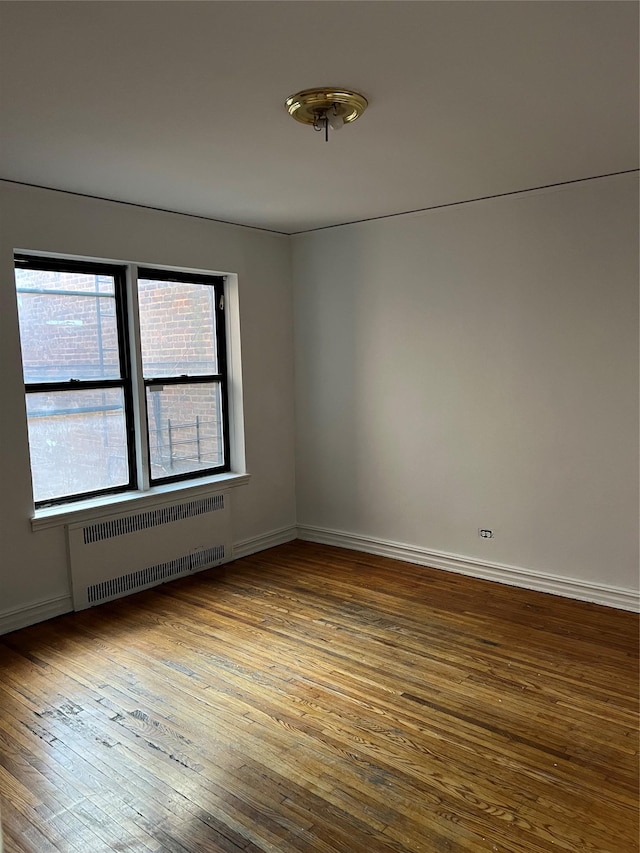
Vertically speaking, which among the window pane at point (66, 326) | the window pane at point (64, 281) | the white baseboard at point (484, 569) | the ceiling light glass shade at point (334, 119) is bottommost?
the white baseboard at point (484, 569)

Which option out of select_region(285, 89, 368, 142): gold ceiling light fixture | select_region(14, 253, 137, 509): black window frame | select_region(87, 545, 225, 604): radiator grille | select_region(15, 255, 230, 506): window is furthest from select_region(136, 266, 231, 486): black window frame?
select_region(285, 89, 368, 142): gold ceiling light fixture

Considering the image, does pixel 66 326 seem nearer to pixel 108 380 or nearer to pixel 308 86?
pixel 108 380

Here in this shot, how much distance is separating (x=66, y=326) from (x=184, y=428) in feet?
3.72

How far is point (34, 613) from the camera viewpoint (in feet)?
11.9

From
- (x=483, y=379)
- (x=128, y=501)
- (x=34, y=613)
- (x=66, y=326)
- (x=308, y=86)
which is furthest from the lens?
(x=483, y=379)

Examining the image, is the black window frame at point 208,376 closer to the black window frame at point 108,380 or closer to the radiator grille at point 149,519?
the black window frame at point 108,380

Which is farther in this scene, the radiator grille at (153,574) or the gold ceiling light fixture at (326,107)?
the radiator grille at (153,574)

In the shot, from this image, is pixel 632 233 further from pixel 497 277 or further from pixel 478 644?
pixel 478 644

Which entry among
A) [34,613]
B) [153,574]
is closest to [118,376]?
[153,574]

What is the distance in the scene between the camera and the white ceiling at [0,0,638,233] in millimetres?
1788

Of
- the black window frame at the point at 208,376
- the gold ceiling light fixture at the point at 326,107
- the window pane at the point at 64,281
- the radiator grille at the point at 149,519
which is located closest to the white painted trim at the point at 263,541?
the radiator grille at the point at 149,519

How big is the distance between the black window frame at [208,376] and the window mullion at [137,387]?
0.13ft

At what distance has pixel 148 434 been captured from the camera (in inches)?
168

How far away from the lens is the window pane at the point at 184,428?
14.4 feet
